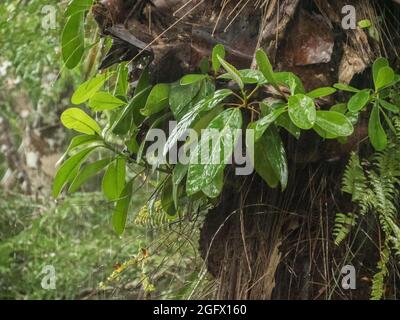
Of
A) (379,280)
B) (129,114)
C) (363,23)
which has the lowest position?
(379,280)

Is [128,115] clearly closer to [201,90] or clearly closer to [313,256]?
[201,90]

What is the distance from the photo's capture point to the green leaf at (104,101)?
1255mm

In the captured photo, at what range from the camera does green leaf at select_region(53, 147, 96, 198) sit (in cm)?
128

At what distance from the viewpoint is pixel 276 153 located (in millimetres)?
1069

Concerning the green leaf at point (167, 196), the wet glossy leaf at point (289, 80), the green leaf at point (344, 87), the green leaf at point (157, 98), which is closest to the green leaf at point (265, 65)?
the wet glossy leaf at point (289, 80)

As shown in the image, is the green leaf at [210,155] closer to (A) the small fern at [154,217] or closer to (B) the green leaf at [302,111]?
(B) the green leaf at [302,111]

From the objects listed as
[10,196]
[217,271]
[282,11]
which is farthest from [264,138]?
[10,196]

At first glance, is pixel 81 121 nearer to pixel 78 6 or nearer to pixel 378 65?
pixel 78 6

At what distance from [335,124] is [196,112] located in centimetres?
23

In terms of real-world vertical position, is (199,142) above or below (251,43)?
below

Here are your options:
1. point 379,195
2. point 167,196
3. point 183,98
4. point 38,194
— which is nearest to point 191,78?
point 183,98

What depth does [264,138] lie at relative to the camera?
1.08 metres

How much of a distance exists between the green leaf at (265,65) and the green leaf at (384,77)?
0.20 metres

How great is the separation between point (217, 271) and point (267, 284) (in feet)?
0.47
